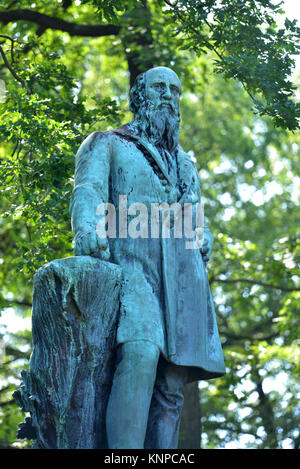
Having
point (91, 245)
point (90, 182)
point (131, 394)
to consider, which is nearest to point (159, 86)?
point (90, 182)

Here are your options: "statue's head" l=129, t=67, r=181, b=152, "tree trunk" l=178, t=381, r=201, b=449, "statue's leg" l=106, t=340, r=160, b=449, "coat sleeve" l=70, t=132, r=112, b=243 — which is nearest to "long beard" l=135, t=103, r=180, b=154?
"statue's head" l=129, t=67, r=181, b=152

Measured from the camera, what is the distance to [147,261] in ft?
19.0

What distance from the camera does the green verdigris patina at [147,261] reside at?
5.38 meters

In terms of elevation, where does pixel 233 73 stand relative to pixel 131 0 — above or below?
below

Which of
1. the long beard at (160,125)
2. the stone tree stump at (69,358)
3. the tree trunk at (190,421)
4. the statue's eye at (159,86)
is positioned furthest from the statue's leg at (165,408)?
the tree trunk at (190,421)

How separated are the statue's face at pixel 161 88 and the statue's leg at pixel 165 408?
174 centimetres

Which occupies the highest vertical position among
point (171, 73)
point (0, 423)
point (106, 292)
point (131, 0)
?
point (131, 0)

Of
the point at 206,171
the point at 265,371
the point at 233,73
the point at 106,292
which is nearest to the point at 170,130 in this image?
the point at 106,292

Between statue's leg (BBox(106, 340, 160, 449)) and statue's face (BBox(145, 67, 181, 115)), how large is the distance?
1715 mm

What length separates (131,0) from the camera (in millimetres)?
10547

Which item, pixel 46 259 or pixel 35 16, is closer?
pixel 46 259

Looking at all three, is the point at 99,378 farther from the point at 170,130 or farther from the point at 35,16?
the point at 35,16

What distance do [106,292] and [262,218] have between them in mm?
15751

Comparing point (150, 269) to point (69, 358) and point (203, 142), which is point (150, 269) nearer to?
point (69, 358)
